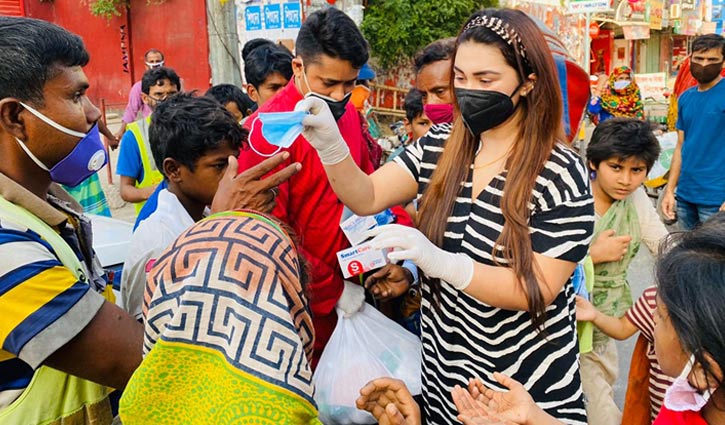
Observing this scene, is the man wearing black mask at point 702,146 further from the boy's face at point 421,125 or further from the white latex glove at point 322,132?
the white latex glove at point 322,132

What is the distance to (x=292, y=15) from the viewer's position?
847 centimetres

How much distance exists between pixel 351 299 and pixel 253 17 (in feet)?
24.7

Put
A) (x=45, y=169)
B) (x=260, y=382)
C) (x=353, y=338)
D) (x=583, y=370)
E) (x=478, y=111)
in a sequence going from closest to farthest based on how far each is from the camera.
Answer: (x=260, y=382) → (x=45, y=169) → (x=478, y=111) → (x=353, y=338) → (x=583, y=370)

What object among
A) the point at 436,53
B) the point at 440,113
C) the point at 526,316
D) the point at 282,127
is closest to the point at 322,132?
the point at 282,127

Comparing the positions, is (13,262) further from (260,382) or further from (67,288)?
(260,382)

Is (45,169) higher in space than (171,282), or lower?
higher

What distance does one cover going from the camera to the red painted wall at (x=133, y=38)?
10055 mm

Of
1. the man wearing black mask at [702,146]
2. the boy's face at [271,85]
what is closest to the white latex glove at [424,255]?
the boy's face at [271,85]

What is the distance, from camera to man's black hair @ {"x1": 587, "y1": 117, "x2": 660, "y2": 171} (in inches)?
102

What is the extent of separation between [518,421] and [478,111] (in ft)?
2.77

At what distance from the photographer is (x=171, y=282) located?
3.85 ft

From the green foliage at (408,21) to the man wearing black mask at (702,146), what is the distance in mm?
5977

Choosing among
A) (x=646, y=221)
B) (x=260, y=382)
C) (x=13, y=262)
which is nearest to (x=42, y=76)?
(x=13, y=262)

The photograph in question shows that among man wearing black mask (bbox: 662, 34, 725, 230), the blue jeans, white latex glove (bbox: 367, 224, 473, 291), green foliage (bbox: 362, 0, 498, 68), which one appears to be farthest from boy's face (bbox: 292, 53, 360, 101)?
green foliage (bbox: 362, 0, 498, 68)
